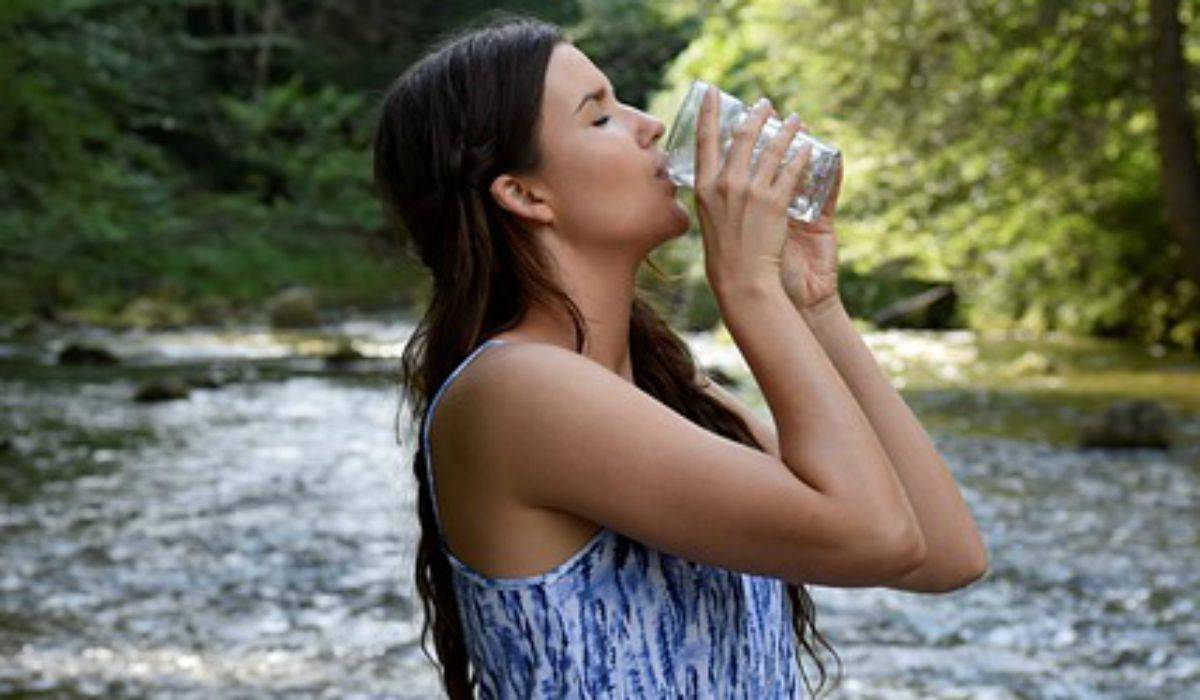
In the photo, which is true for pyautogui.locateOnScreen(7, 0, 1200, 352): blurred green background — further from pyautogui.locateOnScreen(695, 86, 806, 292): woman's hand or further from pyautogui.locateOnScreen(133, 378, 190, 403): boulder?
pyautogui.locateOnScreen(695, 86, 806, 292): woman's hand

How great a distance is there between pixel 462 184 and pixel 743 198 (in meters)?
0.28

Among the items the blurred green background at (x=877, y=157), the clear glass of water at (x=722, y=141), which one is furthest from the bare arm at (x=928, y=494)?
the blurred green background at (x=877, y=157)

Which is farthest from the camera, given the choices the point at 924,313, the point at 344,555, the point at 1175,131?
the point at 924,313

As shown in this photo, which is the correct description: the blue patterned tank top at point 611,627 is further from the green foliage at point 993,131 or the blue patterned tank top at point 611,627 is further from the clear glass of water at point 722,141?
the green foliage at point 993,131

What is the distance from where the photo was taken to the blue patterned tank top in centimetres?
171

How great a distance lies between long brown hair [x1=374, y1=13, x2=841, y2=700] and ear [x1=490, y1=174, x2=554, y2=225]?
0.01m

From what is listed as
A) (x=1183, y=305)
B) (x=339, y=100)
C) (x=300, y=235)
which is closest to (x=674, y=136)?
(x=1183, y=305)

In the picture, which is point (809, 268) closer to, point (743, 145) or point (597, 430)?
point (743, 145)

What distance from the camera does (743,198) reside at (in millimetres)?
1732

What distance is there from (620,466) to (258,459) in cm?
995

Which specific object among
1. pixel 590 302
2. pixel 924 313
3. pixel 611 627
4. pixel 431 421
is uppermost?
pixel 590 302

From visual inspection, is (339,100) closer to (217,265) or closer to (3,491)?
(217,265)

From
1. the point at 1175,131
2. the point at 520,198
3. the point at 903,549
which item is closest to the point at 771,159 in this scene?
the point at 520,198

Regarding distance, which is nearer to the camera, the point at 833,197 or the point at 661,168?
the point at 661,168
